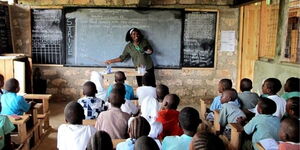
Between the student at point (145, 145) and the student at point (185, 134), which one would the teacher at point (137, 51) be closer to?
the student at point (185, 134)

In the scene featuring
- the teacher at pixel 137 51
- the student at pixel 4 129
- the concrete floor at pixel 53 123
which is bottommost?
the concrete floor at pixel 53 123

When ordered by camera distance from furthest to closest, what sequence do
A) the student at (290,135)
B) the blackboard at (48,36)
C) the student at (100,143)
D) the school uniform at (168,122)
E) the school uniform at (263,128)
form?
the blackboard at (48,36)
the school uniform at (168,122)
the school uniform at (263,128)
the student at (290,135)
the student at (100,143)

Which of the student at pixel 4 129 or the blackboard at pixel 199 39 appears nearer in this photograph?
the student at pixel 4 129

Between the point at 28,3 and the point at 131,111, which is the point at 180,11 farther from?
the point at 131,111

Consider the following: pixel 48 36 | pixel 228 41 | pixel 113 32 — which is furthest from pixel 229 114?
pixel 48 36

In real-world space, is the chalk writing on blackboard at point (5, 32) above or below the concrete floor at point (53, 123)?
above

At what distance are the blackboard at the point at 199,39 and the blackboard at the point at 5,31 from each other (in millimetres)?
3389

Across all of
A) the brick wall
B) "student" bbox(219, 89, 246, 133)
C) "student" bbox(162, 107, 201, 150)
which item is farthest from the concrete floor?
"student" bbox(162, 107, 201, 150)

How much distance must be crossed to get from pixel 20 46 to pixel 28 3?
0.85m

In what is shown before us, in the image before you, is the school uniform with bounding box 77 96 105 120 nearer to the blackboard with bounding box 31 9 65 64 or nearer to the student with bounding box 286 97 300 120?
the student with bounding box 286 97 300 120

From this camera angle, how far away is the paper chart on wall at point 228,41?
6.07m

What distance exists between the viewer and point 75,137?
2184 mm

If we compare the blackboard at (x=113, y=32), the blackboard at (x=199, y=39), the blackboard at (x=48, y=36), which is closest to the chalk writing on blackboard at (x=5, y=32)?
the blackboard at (x=48, y=36)

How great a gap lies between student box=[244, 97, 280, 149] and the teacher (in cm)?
349
